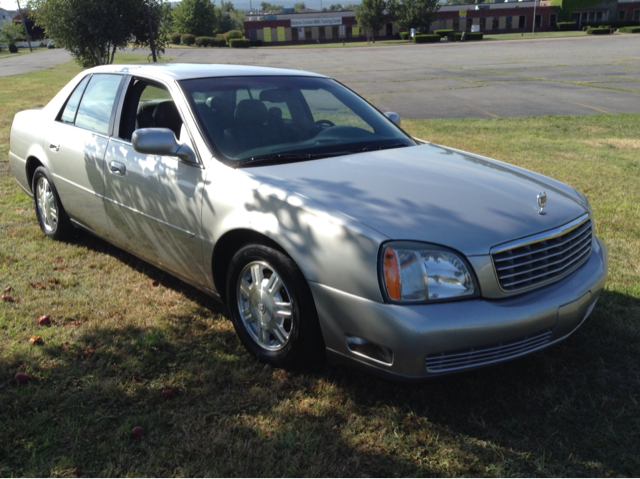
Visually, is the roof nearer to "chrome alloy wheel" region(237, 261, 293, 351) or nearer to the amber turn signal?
"chrome alloy wheel" region(237, 261, 293, 351)

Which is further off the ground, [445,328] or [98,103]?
[98,103]

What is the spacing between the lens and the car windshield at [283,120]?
380 centimetres

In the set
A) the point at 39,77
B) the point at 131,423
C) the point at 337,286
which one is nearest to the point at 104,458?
the point at 131,423

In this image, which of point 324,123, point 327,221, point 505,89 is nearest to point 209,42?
point 505,89

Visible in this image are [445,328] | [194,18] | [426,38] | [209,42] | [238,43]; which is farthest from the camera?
[194,18]

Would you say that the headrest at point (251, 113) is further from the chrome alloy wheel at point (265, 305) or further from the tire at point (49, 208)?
the tire at point (49, 208)

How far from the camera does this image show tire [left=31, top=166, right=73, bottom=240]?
542 centimetres

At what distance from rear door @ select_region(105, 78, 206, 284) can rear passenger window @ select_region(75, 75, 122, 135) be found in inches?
8.7

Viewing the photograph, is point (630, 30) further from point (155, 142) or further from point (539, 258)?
point (155, 142)

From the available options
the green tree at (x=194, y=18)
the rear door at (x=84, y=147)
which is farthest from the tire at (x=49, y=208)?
the green tree at (x=194, y=18)

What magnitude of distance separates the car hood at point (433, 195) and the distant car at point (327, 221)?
0.04 feet

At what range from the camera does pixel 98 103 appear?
4.88 metres

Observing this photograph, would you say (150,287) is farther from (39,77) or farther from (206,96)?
(39,77)

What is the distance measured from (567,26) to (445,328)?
88.8 m
